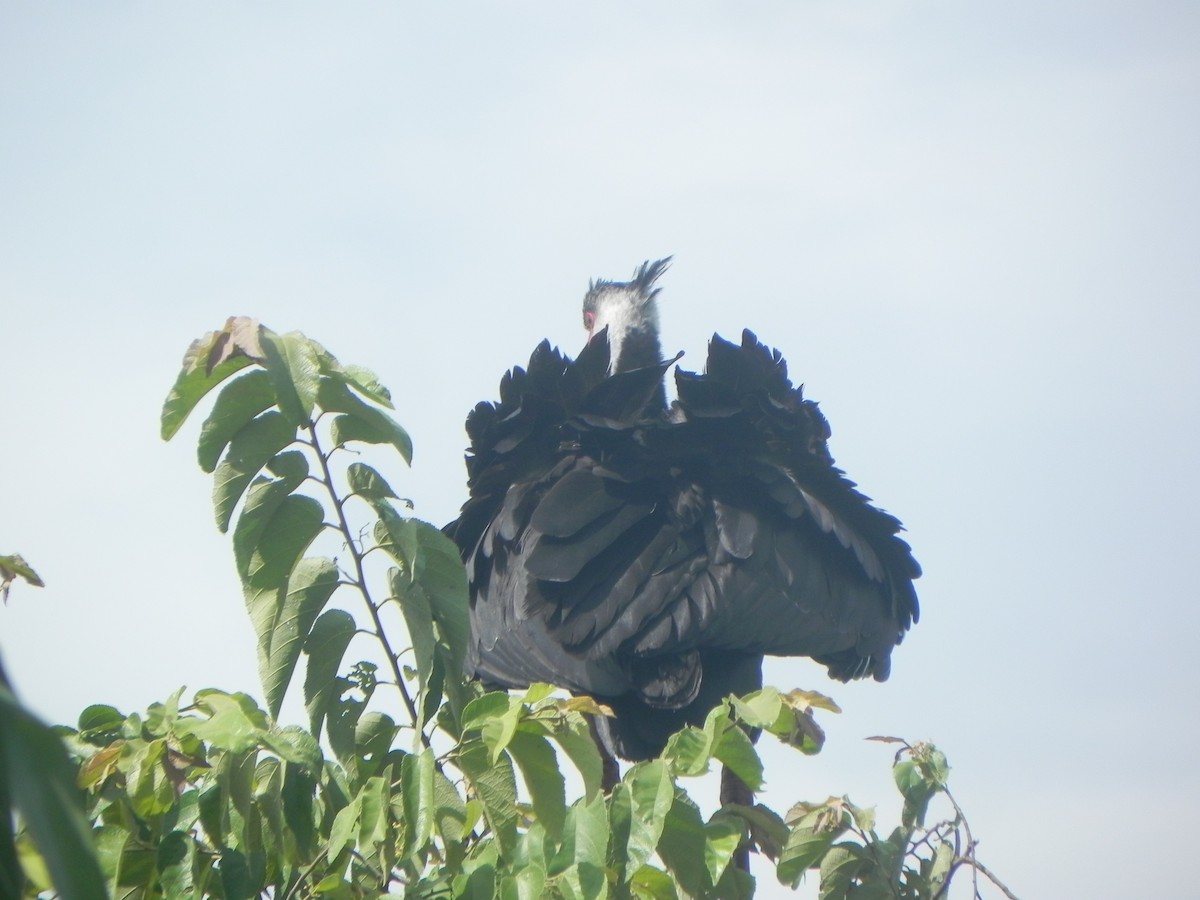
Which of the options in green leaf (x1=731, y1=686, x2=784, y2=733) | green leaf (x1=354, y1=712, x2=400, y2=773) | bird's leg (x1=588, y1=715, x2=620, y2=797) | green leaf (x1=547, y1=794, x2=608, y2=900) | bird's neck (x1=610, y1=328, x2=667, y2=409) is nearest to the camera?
green leaf (x1=547, y1=794, x2=608, y2=900)

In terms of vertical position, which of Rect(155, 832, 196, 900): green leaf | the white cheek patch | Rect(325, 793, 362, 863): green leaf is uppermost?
the white cheek patch

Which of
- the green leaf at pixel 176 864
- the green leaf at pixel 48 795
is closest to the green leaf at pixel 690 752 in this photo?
the green leaf at pixel 176 864

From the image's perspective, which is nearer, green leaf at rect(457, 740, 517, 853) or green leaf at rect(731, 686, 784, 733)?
green leaf at rect(457, 740, 517, 853)

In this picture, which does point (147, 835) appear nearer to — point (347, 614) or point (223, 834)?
point (223, 834)

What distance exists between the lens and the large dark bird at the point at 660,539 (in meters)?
3.92

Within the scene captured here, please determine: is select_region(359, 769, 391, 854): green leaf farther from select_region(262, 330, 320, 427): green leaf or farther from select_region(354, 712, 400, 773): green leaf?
select_region(262, 330, 320, 427): green leaf

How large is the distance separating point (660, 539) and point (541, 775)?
80.3 inches

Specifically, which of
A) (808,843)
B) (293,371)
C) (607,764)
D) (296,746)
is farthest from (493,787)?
(607,764)

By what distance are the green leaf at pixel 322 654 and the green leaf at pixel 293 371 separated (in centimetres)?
35

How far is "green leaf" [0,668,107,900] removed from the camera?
0.55 metres

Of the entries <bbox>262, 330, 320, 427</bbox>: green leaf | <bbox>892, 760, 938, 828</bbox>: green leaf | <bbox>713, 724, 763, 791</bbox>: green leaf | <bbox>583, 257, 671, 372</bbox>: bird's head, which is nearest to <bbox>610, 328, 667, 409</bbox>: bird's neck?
<bbox>583, 257, 671, 372</bbox>: bird's head

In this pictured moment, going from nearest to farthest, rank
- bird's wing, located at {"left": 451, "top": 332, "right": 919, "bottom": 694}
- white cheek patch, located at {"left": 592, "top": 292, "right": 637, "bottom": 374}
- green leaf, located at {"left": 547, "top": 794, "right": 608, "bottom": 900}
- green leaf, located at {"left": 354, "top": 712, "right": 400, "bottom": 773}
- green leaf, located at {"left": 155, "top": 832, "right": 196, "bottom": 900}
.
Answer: green leaf, located at {"left": 547, "top": 794, "right": 608, "bottom": 900}
green leaf, located at {"left": 155, "top": 832, "right": 196, "bottom": 900}
green leaf, located at {"left": 354, "top": 712, "right": 400, "bottom": 773}
bird's wing, located at {"left": 451, "top": 332, "right": 919, "bottom": 694}
white cheek patch, located at {"left": 592, "top": 292, "right": 637, "bottom": 374}

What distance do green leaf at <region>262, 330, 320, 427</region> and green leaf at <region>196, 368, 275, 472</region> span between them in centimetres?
7

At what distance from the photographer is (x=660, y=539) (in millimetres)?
4035
